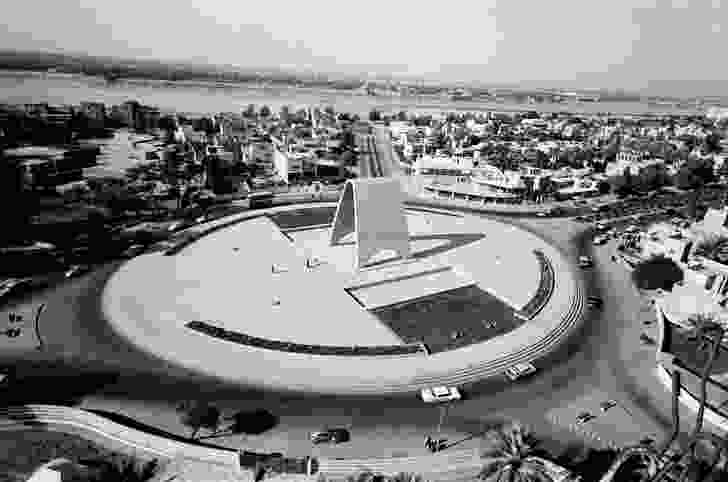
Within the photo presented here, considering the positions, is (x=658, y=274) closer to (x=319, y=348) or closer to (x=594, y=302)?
(x=594, y=302)

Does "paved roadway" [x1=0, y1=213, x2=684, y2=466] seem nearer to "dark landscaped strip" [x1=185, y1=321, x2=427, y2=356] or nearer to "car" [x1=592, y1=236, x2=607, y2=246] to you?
"dark landscaped strip" [x1=185, y1=321, x2=427, y2=356]

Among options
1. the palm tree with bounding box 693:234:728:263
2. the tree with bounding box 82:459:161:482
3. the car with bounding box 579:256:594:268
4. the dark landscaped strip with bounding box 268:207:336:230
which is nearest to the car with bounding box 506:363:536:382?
the tree with bounding box 82:459:161:482

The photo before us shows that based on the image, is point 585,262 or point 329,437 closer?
point 329,437

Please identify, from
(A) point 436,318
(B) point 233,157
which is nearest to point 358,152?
(B) point 233,157

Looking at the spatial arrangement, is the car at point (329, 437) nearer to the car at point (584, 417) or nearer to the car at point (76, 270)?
the car at point (584, 417)

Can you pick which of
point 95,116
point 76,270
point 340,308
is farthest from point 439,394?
point 95,116

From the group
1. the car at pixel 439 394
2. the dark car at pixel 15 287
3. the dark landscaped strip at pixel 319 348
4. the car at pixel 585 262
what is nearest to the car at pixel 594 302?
the car at pixel 585 262

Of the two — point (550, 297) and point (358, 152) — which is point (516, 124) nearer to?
point (358, 152)
